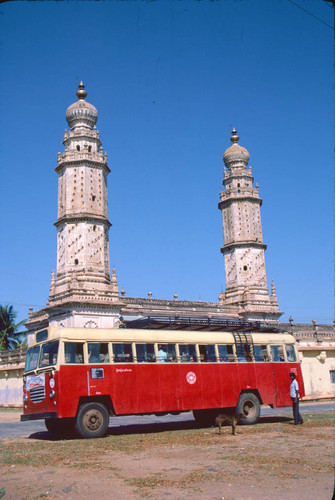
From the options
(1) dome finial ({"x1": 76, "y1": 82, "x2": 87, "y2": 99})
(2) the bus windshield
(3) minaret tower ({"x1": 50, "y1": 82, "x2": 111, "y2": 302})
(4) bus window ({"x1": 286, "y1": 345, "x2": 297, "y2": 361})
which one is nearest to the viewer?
(2) the bus windshield

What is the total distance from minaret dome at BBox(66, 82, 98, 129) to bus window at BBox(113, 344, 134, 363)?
32099mm

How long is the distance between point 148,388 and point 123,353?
1327 millimetres

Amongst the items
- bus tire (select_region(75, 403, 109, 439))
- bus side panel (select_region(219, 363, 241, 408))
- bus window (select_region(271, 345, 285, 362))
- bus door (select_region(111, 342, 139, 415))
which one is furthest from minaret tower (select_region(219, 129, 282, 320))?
bus tire (select_region(75, 403, 109, 439))

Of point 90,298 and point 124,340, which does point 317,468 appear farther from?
point 90,298

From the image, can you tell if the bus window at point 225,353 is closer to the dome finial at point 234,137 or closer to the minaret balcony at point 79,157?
the minaret balcony at point 79,157

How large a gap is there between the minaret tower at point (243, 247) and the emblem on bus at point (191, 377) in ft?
100

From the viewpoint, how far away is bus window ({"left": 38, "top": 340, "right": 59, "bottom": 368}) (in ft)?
45.4

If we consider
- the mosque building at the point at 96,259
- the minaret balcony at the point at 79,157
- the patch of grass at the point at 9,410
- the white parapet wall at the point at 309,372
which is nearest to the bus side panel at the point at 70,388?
the patch of grass at the point at 9,410

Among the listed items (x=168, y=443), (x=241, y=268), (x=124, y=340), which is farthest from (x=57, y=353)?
(x=241, y=268)

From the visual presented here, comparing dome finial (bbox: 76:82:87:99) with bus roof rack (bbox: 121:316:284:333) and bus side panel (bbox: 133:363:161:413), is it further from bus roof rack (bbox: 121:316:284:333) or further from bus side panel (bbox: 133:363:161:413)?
bus side panel (bbox: 133:363:161:413)

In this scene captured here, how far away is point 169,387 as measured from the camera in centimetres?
1530

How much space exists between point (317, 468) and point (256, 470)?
112 cm

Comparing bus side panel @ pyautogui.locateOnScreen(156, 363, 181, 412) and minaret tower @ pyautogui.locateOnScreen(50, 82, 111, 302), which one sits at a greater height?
minaret tower @ pyautogui.locateOnScreen(50, 82, 111, 302)

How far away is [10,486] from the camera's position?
7719mm
